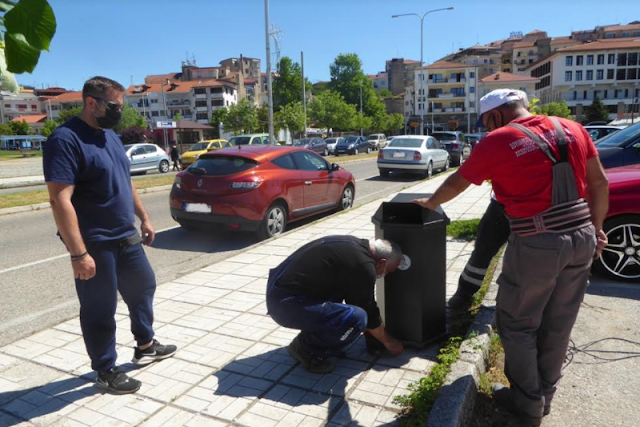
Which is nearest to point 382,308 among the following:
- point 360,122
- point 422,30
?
point 422,30

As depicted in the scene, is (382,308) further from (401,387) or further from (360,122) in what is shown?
(360,122)

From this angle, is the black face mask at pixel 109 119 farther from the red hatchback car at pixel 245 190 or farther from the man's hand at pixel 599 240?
the red hatchback car at pixel 245 190

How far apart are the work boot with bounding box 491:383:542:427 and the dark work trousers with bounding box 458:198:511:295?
1400 millimetres

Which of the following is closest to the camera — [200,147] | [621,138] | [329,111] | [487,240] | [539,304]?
[539,304]

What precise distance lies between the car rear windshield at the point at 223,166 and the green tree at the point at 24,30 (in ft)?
22.0

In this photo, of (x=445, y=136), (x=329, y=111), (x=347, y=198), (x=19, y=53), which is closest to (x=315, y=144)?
(x=445, y=136)

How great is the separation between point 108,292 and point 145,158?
2359 cm

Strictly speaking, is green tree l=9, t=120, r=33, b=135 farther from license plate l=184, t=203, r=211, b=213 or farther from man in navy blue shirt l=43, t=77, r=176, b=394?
man in navy blue shirt l=43, t=77, r=176, b=394

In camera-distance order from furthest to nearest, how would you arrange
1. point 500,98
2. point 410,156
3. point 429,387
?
point 410,156 → point 429,387 → point 500,98

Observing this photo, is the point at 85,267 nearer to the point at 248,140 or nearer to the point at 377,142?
the point at 248,140

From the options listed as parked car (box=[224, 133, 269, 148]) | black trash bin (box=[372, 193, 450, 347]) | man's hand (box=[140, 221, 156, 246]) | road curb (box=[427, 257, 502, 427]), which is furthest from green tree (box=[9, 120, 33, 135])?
road curb (box=[427, 257, 502, 427])

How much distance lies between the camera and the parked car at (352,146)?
41.5 m

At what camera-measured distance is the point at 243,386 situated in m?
3.29

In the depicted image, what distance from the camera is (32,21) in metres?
1.11
